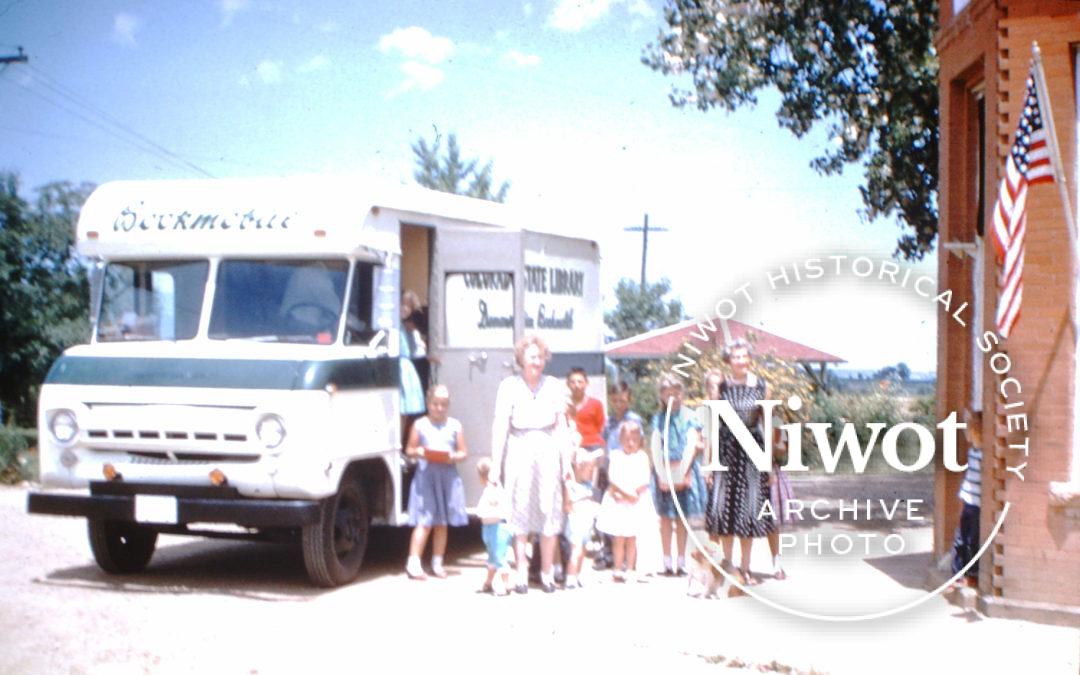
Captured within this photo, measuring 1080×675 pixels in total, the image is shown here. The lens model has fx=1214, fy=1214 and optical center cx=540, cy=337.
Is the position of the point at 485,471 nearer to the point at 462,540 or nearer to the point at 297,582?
the point at 297,582

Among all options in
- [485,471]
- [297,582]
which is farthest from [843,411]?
[297,582]

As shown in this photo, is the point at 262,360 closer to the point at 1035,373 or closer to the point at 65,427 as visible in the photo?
the point at 65,427

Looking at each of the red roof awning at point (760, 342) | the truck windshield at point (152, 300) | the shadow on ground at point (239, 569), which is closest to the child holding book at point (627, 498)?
the red roof awning at point (760, 342)

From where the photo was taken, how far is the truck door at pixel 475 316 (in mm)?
10430

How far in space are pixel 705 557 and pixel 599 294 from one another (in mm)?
4558

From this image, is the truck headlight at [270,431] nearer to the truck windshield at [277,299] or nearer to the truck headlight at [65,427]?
the truck windshield at [277,299]

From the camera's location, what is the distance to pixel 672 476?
962 cm

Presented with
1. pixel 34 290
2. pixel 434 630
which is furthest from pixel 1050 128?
pixel 34 290

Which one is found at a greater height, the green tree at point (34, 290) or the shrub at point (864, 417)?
the green tree at point (34, 290)

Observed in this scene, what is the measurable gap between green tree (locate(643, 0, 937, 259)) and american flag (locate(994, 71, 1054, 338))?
17.1ft

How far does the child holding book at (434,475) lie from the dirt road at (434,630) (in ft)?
1.54

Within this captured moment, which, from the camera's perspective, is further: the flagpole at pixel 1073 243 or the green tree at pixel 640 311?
the green tree at pixel 640 311

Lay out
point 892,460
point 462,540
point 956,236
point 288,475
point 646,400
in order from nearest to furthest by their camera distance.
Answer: point 892,460 → point 288,475 → point 956,236 → point 462,540 → point 646,400

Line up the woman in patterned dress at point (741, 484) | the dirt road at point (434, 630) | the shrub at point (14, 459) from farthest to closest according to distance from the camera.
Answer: the shrub at point (14, 459)
the woman in patterned dress at point (741, 484)
the dirt road at point (434, 630)
